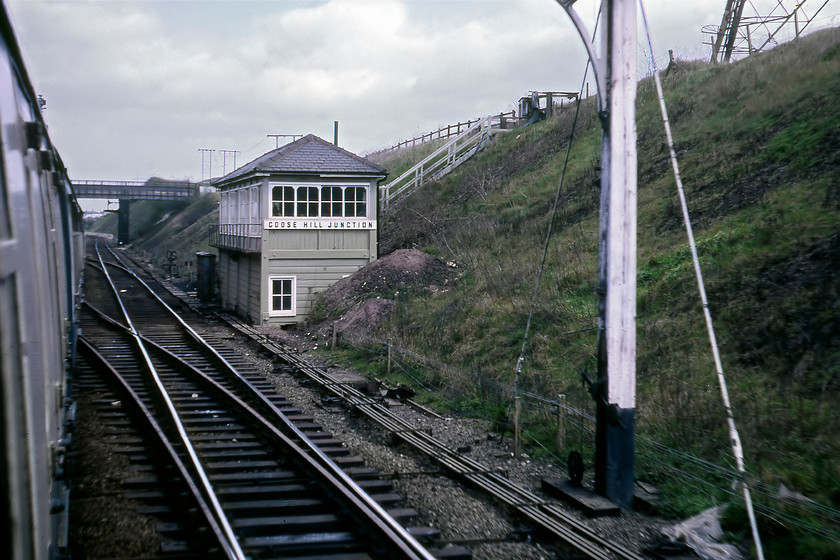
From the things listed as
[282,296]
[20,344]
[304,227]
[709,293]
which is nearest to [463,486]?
[20,344]

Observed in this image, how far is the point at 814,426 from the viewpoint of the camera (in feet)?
24.9

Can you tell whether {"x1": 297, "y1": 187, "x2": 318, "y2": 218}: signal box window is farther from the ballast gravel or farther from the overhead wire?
the overhead wire

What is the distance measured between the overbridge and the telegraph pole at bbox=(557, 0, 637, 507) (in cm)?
7252

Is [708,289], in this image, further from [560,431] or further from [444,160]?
[444,160]

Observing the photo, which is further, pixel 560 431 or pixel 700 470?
pixel 560 431

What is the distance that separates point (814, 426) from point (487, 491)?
3487 millimetres

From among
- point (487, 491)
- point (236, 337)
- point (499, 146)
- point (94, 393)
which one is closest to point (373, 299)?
point (236, 337)

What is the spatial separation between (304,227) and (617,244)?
Result: 15449mm

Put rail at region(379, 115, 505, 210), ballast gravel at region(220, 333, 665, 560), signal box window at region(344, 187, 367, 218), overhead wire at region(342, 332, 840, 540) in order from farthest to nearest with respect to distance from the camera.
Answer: rail at region(379, 115, 505, 210) → signal box window at region(344, 187, 367, 218) → ballast gravel at region(220, 333, 665, 560) → overhead wire at region(342, 332, 840, 540)

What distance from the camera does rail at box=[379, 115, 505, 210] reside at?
33094 millimetres

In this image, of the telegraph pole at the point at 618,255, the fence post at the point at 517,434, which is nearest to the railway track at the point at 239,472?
the fence post at the point at 517,434

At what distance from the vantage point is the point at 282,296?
2183 centimetres

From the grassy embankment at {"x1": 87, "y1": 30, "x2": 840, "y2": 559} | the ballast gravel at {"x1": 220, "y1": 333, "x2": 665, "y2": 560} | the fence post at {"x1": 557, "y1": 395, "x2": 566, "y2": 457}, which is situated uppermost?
the grassy embankment at {"x1": 87, "y1": 30, "x2": 840, "y2": 559}

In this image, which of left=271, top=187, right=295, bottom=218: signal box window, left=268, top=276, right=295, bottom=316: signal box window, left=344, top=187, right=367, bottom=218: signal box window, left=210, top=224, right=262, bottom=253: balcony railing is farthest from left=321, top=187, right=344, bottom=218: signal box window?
left=268, top=276, right=295, bottom=316: signal box window
